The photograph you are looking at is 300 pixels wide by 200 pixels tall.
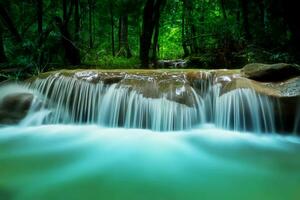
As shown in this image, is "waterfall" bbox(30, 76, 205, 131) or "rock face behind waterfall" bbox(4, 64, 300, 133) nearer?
"rock face behind waterfall" bbox(4, 64, 300, 133)

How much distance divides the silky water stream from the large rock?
50 centimetres

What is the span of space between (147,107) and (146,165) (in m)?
2.23

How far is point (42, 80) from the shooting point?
24.5ft

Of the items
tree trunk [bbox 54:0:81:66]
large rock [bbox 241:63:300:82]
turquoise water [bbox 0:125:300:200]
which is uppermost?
tree trunk [bbox 54:0:81:66]

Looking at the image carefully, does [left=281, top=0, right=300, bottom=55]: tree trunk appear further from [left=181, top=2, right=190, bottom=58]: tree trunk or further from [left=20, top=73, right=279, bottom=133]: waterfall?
[left=181, top=2, right=190, bottom=58]: tree trunk

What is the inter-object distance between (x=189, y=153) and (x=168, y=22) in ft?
50.8

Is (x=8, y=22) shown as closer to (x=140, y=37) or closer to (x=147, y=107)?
(x=140, y=37)

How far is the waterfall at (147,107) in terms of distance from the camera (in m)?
5.80

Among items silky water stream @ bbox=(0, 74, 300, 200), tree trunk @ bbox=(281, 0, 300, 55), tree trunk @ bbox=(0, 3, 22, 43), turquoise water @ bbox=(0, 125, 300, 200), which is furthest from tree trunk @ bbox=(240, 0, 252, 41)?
tree trunk @ bbox=(0, 3, 22, 43)

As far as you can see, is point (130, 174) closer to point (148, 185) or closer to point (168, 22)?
point (148, 185)

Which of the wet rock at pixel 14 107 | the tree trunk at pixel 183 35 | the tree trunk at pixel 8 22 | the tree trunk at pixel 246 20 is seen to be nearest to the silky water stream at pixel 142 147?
the wet rock at pixel 14 107

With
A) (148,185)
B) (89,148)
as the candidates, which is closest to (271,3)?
(89,148)

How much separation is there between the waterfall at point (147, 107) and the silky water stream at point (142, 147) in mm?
18

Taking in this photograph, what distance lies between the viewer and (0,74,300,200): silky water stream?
3.32m
